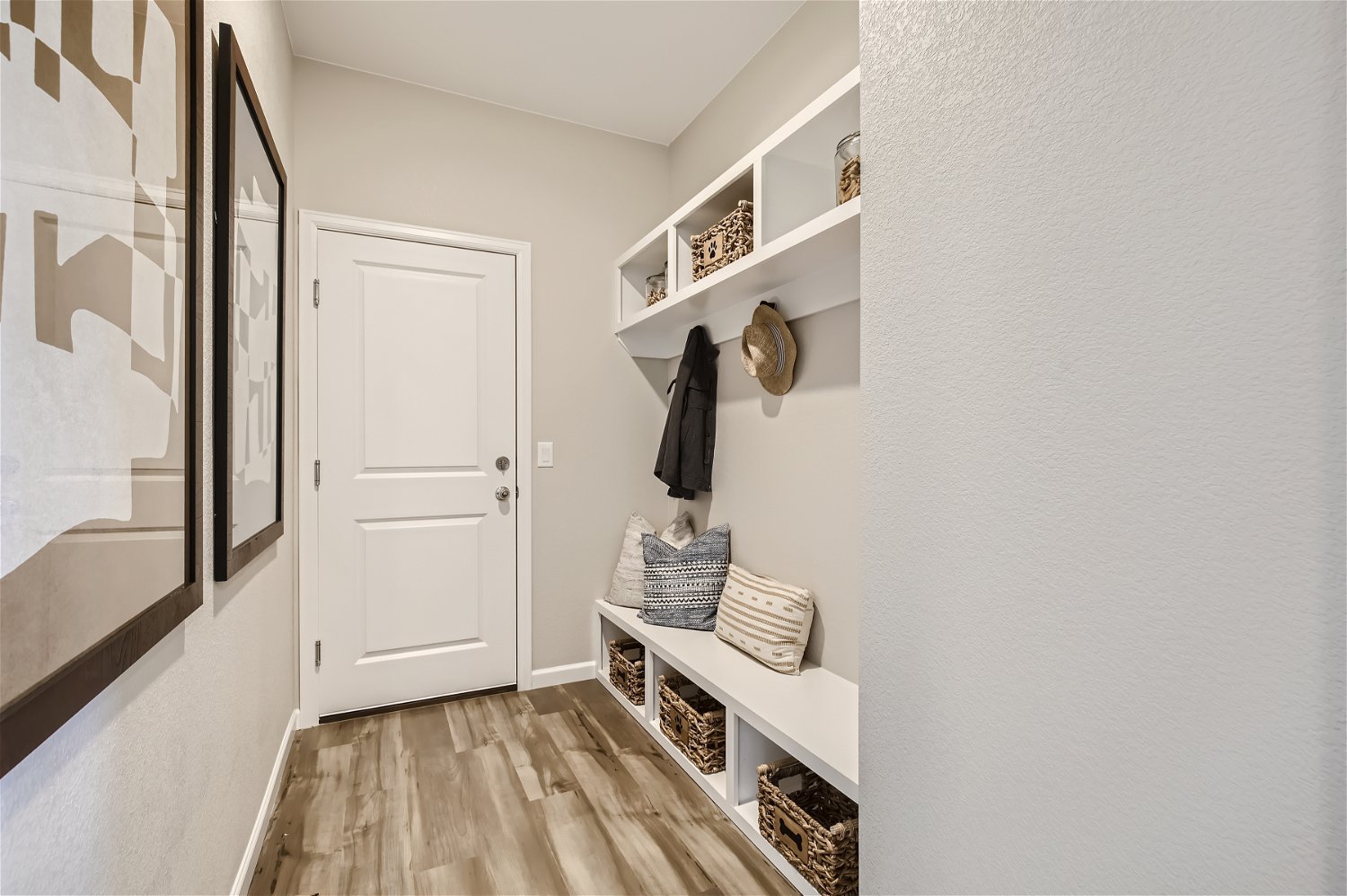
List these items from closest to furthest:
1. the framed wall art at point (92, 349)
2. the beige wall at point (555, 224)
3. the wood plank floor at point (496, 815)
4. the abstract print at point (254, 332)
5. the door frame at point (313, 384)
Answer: the framed wall art at point (92, 349) → the abstract print at point (254, 332) → the wood plank floor at point (496, 815) → the door frame at point (313, 384) → the beige wall at point (555, 224)

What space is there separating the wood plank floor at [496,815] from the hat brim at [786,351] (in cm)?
138

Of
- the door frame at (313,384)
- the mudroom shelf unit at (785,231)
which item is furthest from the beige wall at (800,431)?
the door frame at (313,384)

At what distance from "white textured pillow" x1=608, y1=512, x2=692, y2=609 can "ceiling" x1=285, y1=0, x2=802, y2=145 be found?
6.19 ft

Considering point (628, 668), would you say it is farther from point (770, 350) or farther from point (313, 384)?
point (313, 384)

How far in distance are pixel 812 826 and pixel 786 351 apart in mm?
1429

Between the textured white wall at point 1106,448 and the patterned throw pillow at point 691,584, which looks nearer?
the textured white wall at point 1106,448

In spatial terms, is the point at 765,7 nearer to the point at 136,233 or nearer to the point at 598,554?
the point at 136,233

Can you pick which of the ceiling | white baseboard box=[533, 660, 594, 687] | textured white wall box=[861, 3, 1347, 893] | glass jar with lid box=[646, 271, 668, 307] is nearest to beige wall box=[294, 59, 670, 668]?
white baseboard box=[533, 660, 594, 687]

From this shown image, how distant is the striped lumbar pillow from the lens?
80.6 inches

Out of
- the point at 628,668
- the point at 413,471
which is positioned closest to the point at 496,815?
the point at 628,668

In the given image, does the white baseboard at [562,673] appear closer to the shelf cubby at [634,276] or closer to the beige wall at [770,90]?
the shelf cubby at [634,276]

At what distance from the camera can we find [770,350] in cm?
224

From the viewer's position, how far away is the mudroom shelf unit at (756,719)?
1.56 m

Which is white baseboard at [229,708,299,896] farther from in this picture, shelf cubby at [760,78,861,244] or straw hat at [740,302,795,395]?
shelf cubby at [760,78,861,244]
